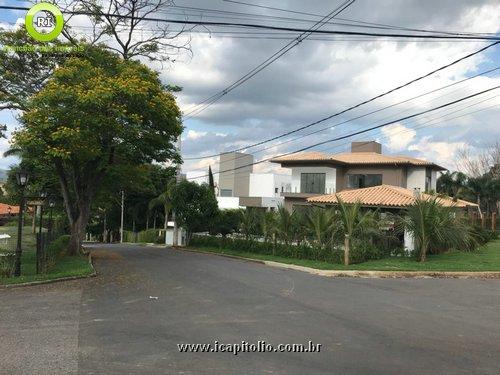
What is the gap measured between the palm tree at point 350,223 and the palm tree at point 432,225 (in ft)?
4.74

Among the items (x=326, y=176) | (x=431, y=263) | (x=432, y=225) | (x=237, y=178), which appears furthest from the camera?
(x=237, y=178)

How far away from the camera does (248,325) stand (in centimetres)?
889

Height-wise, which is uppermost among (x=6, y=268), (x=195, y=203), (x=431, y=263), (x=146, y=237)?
(x=195, y=203)

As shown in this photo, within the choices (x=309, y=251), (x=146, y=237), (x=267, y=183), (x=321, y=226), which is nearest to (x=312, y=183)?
(x=146, y=237)

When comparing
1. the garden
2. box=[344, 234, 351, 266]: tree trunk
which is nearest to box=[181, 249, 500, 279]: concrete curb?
the garden

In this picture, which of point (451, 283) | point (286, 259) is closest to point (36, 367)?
point (451, 283)

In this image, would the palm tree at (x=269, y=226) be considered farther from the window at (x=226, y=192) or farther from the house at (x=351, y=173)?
the window at (x=226, y=192)

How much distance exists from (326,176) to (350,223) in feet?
99.0

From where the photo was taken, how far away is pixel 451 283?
15.5 m

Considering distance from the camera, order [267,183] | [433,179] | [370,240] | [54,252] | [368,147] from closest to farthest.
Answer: [370,240]
[54,252]
[433,179]
[368,147]
[267,183]

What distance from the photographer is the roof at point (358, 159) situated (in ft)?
156

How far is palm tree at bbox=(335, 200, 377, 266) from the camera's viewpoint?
65.9 feet

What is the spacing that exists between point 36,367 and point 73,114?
13.6 meters

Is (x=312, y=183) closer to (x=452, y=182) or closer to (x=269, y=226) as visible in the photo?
(x=452, y=182)
